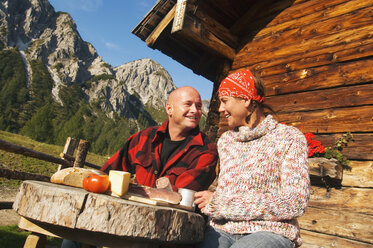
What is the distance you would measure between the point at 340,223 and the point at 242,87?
8.46ft

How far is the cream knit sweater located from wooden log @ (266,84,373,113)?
259cm

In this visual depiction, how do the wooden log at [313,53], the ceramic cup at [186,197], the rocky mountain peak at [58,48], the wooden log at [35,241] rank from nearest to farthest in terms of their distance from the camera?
the wooden log at [35,241]
the ceramic cup at [186,197]
the wooden log at [313,53]
the rocky mountain peak at [58,48]

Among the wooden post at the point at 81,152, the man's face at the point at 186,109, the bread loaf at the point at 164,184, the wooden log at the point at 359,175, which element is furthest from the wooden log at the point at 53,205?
the wooden post at the point at 81,152

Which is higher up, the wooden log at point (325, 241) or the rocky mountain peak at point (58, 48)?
the rocky mountain peak at point (58, 48)

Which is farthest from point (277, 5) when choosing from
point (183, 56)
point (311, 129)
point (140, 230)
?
point (140, 230)

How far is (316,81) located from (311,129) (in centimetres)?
82

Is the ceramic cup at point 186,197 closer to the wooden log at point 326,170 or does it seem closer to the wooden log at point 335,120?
the wooden log at point 326,170

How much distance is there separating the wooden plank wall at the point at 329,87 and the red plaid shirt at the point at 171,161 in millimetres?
2162

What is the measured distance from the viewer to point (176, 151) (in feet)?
8.79

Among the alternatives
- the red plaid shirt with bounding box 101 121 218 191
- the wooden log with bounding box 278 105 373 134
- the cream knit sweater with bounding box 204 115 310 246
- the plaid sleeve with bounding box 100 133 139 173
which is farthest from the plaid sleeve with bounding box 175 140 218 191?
the wooden log with bounding box 278 105 373 134

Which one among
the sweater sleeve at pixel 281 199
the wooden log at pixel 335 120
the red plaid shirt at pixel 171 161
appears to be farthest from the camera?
the wooden log at pixel 335 120

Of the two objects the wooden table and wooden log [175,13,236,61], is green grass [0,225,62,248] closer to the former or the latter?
the wooden table

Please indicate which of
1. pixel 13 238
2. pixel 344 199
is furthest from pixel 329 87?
pixel 13 238

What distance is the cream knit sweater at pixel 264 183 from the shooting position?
68.9 inches
